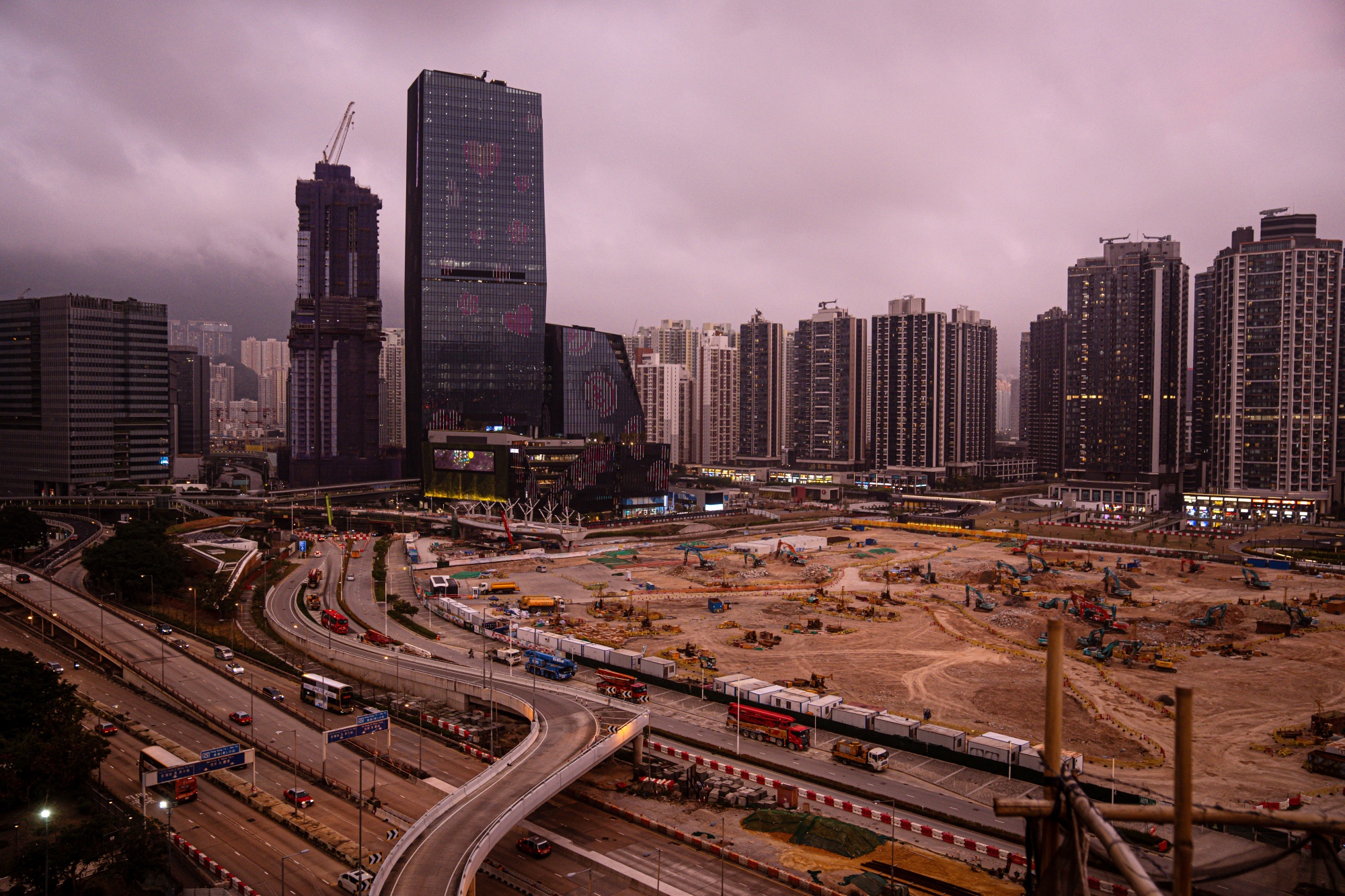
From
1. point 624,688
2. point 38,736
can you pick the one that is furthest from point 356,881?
point 624,688

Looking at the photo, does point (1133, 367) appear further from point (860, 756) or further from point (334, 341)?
point (334, 341)

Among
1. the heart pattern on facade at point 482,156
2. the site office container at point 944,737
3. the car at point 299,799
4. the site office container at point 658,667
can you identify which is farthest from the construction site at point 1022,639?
the heart pattern on facade at point 482,156

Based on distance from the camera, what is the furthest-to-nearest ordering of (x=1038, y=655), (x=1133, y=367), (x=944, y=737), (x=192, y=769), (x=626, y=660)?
(x=1133, y=367)
(x=1038, y=655)
(x=626, y=660)
(x=944, y=737)
(x=192, y=769)

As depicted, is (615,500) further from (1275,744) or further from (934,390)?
(1275,744)

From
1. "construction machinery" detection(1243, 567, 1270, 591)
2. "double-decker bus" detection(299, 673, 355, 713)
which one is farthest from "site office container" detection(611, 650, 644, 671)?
"construction machinery" detection(1243, 567, 1270, 591)

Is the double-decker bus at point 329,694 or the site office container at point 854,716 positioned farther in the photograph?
the double-decker bus at point 329,694

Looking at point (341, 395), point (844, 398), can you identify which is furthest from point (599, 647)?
point (844, 398)

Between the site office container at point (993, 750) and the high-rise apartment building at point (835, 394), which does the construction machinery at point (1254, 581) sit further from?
the high-rise apartment building at point (835, 394)
